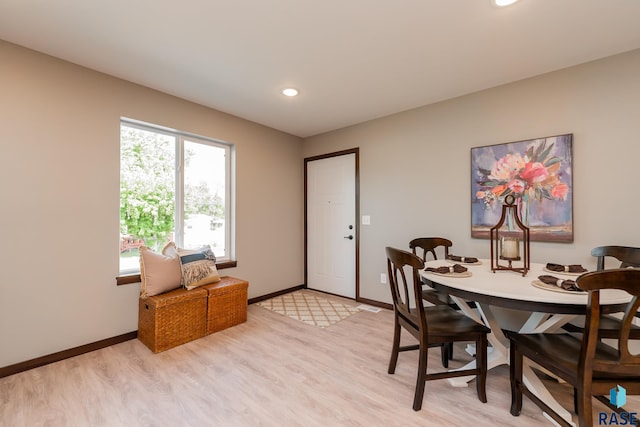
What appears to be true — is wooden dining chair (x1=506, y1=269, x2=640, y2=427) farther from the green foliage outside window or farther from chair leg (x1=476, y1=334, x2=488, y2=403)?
the green foliage outside window

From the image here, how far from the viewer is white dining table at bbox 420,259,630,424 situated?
1.43 m

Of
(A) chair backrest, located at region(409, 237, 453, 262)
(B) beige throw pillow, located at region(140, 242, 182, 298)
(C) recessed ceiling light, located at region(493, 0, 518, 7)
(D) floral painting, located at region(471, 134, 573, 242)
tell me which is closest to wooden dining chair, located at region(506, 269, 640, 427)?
(D) floral painting, located at region(471, 134, 573, 242)

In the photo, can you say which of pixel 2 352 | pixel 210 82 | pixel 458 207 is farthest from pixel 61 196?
pixel 458 207

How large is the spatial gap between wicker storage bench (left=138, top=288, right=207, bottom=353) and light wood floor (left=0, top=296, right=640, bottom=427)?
0.10m

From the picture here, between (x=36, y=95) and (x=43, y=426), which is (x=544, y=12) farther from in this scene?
(x=43, y=426)

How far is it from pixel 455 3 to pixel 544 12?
0.61 meters

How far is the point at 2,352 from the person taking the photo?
202 cm

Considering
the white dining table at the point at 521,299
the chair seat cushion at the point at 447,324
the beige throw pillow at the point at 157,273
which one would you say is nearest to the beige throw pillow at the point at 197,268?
the beige throw pillow at the point at 157,273

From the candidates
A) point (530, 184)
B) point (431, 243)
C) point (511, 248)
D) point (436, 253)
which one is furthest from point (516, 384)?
point (530, 184)

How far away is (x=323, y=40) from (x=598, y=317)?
2256 millimetres

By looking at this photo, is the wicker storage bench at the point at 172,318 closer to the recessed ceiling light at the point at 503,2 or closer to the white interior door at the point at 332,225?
the white interior door at the point at 332,225

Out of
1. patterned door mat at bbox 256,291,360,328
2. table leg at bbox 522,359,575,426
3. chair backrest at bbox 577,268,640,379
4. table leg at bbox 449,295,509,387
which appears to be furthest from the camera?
patterned door mat at bbox 256,291,360,328

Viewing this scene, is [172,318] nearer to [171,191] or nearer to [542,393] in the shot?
[171,191]

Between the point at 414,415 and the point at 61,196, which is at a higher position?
the point at 61,196
